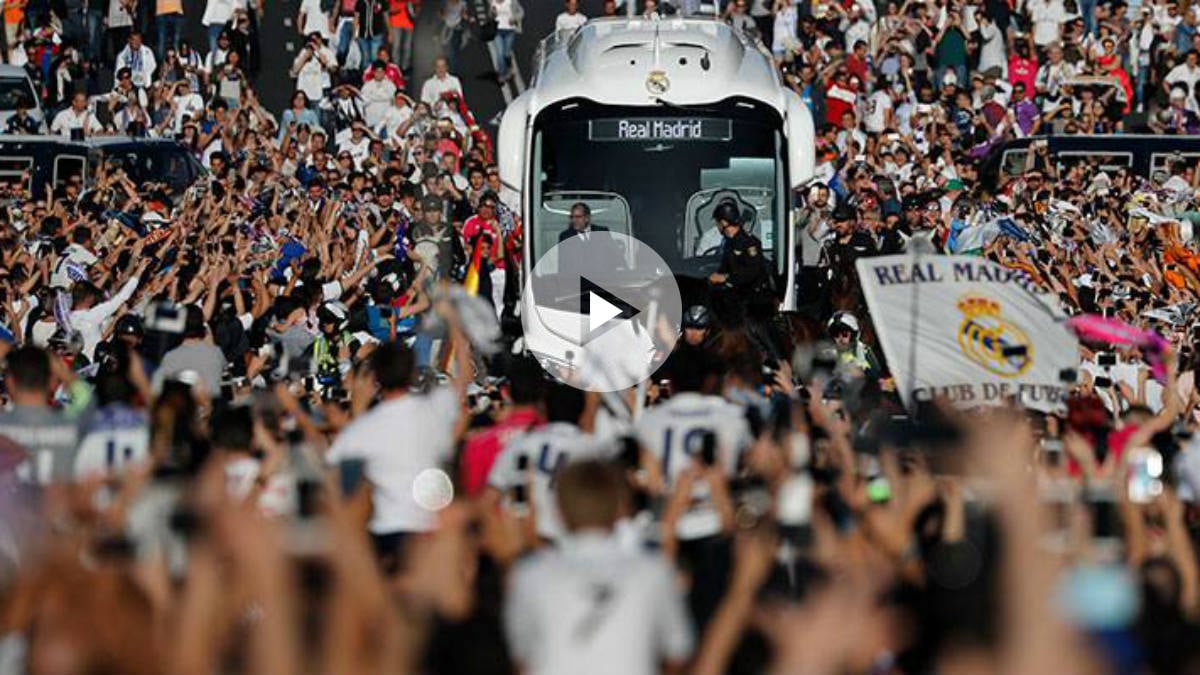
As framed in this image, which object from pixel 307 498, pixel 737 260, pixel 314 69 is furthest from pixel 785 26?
pixel 307 498

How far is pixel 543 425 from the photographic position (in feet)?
34.1

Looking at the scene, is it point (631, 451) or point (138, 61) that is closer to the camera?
point (631, 451)

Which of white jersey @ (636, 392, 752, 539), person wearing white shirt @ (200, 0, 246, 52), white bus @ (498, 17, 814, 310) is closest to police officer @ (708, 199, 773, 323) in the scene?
white bus @ (498, 17, 814, 310)

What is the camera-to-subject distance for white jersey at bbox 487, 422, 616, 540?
32.1ft

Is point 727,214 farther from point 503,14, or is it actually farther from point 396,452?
point 503,14

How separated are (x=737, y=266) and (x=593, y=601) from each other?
36.7ft

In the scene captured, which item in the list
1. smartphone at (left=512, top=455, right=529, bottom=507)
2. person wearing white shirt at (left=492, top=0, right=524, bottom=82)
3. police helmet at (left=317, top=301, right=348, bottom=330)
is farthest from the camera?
person wearing white shirt at (left=492, top=0, right=524, bottom=82)

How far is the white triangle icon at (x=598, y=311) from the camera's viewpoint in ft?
61.6

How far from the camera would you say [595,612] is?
24.1ft

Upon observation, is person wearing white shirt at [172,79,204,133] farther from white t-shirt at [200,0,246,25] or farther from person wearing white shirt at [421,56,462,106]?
person wearing white shirt at [421,56,462,106]

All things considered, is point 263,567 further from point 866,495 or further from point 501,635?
point 866,495

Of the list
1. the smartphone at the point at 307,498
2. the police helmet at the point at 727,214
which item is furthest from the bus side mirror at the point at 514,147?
the smartphone at the point at 307,498

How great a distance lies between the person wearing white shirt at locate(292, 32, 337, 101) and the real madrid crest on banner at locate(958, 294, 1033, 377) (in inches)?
637

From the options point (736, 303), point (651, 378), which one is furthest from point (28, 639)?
point (736, 303)
